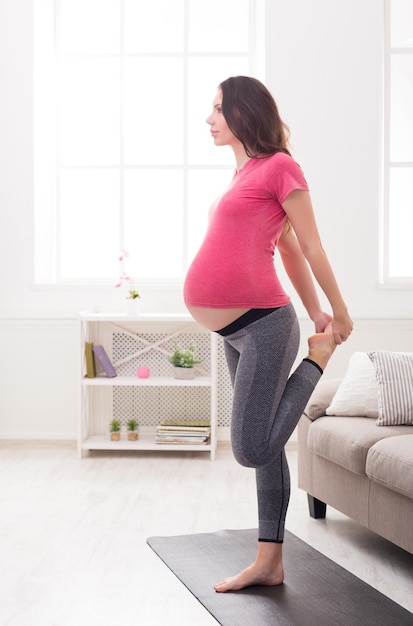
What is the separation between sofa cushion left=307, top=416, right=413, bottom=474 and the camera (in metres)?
2.98

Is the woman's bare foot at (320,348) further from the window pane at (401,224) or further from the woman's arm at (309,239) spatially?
the window pane at (401,224)

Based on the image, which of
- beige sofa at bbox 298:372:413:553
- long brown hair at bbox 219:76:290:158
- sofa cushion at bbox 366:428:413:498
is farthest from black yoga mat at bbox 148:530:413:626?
long brown hair at bbox 219:76:290:158

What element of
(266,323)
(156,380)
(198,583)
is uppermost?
(266,323)

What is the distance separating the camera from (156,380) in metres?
4.61

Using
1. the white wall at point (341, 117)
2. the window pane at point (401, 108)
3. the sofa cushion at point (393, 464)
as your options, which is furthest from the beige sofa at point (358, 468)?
the window pane at point (401, 108)

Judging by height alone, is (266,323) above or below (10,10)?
below

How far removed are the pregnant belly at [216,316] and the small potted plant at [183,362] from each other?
2177 millimetres

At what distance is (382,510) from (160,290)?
2.33 m

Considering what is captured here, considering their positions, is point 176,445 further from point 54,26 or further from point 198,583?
point 54,26

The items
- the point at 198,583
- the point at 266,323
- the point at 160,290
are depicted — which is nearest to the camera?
the point at 266,323

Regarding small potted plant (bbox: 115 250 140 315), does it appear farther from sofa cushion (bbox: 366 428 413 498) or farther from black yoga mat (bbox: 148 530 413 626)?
sofa cushion (bbox: 366 428 413 498)

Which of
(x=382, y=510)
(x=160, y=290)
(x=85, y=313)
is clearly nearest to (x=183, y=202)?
(x=160, y=290)

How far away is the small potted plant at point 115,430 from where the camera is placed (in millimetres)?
4711

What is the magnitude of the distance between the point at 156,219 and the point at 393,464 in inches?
107
